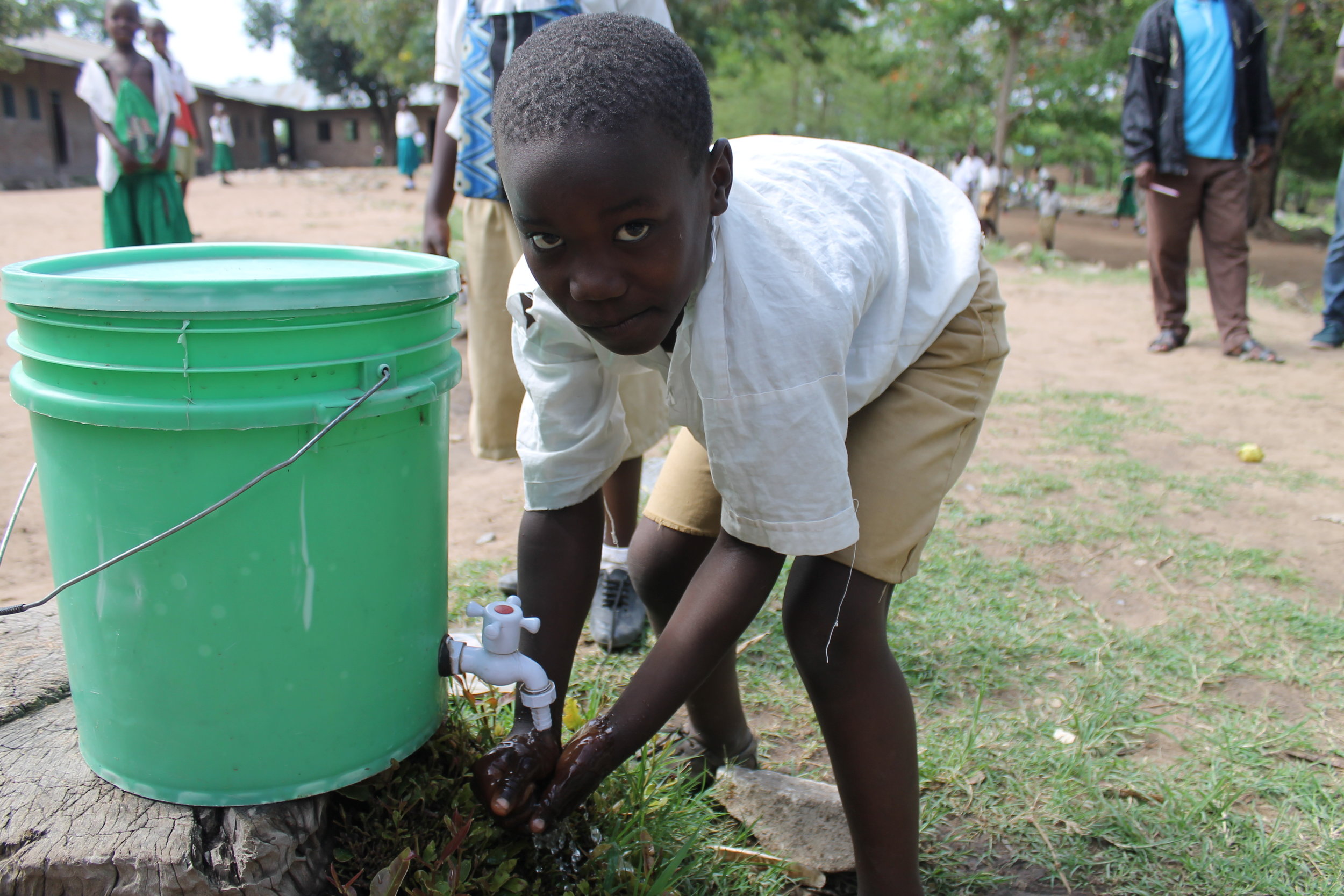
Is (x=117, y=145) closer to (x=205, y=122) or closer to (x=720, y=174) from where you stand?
(x=720, y=174)

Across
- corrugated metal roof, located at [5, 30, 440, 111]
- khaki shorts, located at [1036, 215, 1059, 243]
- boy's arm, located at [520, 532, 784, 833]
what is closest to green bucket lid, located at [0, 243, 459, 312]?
boy's arm, located at [520, 532, 784, 833]

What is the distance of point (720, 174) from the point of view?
122cm

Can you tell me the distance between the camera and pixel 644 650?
2424 mm

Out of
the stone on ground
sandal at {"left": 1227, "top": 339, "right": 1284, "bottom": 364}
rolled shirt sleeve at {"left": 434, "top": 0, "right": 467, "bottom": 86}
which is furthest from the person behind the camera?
sandal at {"left": 1227, "top": 339, "right": 1284, "bottom": 364}

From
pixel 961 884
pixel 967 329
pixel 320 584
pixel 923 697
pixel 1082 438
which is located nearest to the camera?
→ pixel 320 584

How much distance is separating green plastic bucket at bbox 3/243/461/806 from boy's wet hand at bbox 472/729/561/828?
165mm

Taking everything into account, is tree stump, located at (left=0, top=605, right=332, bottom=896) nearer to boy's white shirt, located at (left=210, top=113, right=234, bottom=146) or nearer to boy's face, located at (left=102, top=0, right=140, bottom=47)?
boy's face, located at (left=102, top=0, right=140, bottom=47)

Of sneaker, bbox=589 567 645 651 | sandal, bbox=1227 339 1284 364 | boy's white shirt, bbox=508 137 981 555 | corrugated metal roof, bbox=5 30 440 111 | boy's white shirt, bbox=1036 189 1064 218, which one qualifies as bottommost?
sneaker, bbox=589 567 645 651

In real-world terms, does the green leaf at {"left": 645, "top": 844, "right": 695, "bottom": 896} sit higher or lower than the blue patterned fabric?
lower

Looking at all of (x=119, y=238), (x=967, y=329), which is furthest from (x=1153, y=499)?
(x=119, y=238)

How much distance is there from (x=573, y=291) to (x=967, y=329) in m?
0.70

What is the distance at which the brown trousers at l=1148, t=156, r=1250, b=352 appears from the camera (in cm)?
525

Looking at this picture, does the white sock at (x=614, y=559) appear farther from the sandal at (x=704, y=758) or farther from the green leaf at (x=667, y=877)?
the green leaf at (x=667, y=877)

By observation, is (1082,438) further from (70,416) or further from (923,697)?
(70,416)
